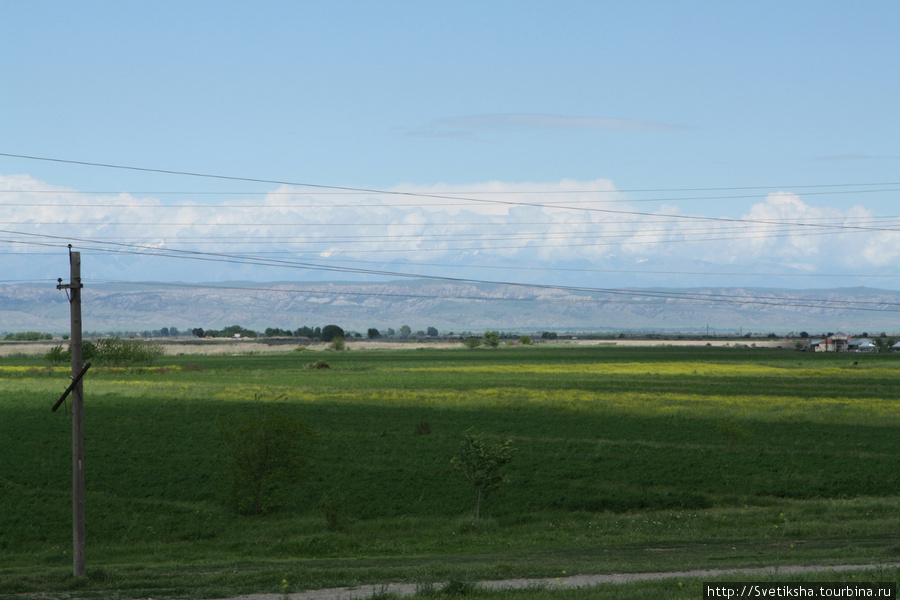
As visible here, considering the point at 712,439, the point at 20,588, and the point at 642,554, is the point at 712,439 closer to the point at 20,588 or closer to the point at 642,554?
the point at 642,554

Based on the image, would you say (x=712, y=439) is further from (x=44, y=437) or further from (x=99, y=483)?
(x=44, y=437)

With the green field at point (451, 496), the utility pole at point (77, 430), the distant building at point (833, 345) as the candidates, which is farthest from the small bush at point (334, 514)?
the distant building at point (833, 345)

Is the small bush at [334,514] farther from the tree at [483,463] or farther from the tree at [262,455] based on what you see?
the tree at [483,463]

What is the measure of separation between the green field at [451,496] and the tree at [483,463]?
0.82 metres

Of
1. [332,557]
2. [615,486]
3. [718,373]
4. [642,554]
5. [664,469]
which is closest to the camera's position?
[642,554]

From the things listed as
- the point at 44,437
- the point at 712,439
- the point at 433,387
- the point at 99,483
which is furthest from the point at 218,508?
the point at 433,387

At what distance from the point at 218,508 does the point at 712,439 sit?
21966 millimetres

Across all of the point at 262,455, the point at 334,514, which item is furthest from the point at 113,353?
the point at 334,514

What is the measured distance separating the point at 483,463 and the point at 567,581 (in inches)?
433

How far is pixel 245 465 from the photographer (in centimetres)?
2639

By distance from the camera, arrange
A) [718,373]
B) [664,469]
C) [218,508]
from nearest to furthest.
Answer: [218,508]
[664,469]
[718,373]

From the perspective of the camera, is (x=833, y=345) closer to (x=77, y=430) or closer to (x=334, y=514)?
(x=334, y=514)

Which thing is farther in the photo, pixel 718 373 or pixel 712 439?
pixel 718 373

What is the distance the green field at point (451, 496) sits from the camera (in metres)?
16.7
